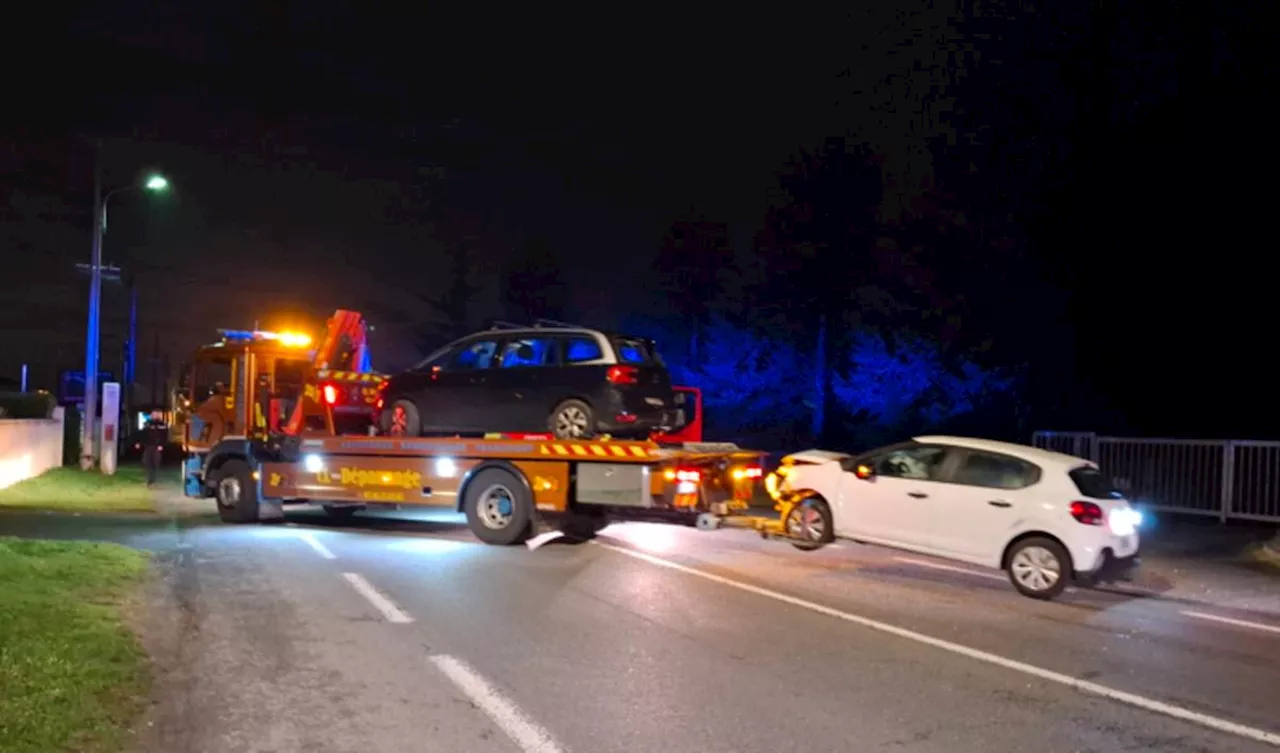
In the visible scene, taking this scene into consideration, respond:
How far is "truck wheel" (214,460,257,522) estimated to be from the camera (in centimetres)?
1750

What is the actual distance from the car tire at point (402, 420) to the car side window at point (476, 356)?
924 mm

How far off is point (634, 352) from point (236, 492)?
730cm

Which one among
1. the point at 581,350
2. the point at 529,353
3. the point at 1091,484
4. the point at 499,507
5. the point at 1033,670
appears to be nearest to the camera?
the point at 1033,670

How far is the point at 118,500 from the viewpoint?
2178 centimetres

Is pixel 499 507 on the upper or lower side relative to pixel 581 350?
lower

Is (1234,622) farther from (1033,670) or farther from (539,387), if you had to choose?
(539,387)

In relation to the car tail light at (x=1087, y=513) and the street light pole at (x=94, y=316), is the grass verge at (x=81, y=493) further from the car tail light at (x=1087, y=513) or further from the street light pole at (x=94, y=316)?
the car tail light at (x=1087, y=513)

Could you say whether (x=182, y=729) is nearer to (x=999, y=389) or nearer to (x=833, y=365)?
(x=999, y=389)

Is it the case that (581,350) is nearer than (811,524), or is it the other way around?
(811,524)

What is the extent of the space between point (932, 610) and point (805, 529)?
10.6 feet

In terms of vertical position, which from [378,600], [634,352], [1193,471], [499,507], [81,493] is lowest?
[81,493]

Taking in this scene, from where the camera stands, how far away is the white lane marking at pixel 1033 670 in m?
6.70

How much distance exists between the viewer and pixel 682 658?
321 inches

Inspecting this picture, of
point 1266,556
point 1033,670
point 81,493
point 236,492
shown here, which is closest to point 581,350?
point 236,492
